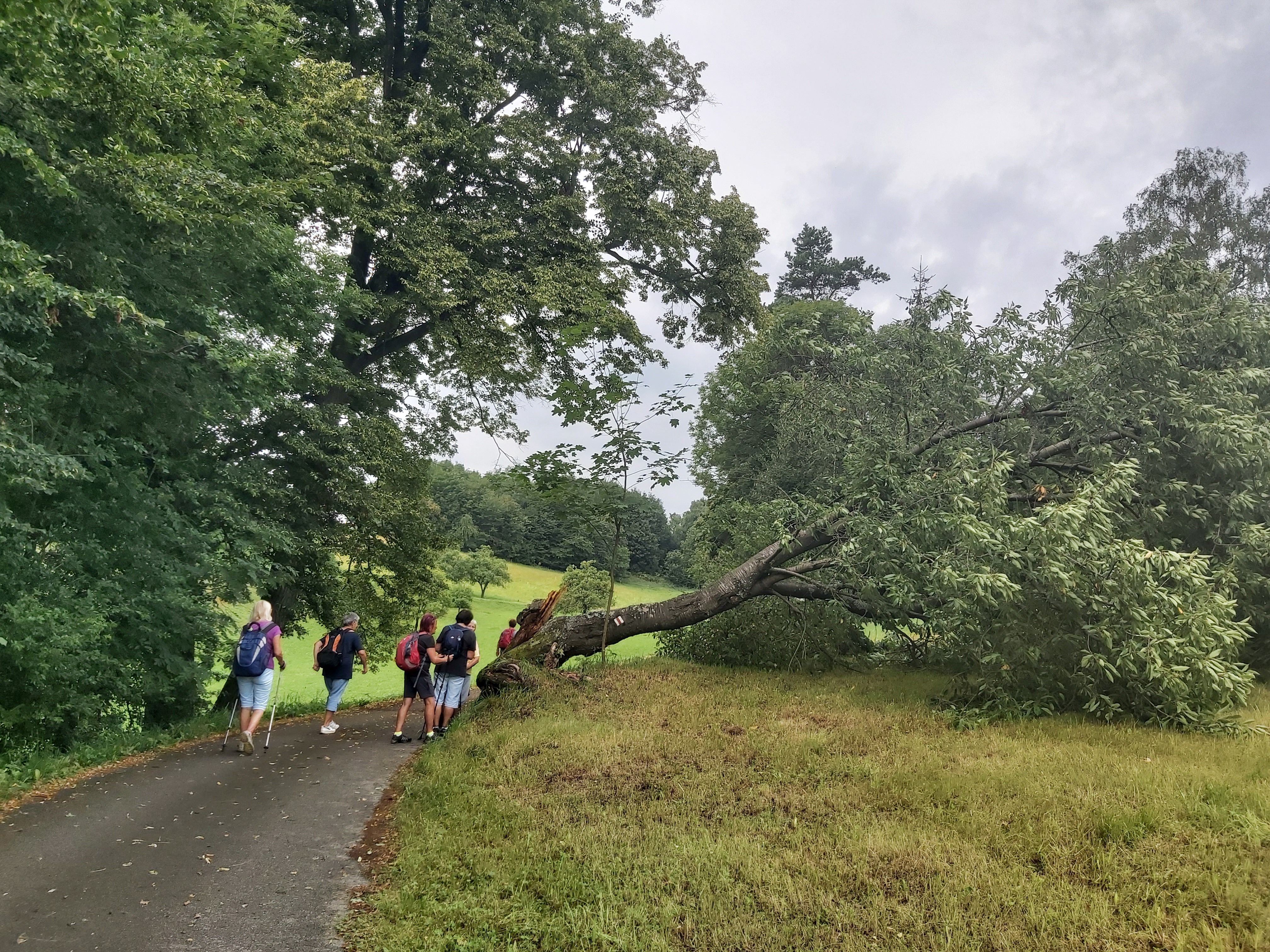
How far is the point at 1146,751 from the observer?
23.6ft

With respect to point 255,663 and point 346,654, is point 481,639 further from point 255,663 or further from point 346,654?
point 255,663

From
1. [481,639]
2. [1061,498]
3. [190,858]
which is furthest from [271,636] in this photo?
[481,639]

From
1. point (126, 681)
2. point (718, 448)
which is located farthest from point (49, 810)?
point (718, 448)

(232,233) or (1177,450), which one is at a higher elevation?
(232,233)

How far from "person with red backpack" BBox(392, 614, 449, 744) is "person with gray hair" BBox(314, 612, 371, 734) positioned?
653mm

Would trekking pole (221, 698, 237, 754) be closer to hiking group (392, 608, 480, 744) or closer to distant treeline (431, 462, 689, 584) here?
hiking group (392, 608, 480, 744)

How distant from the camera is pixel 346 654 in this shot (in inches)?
417

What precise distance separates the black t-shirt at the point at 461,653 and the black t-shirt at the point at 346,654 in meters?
1.33

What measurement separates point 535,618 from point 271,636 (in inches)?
247

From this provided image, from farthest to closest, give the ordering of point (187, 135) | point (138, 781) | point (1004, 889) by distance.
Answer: point (187, 135) → point (138, 781) → point (1004, 889)

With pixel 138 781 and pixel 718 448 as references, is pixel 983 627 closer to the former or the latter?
pixel 138 781

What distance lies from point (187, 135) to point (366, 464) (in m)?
6.91

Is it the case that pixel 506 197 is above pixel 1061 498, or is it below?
above

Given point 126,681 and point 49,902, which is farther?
point 126,681
